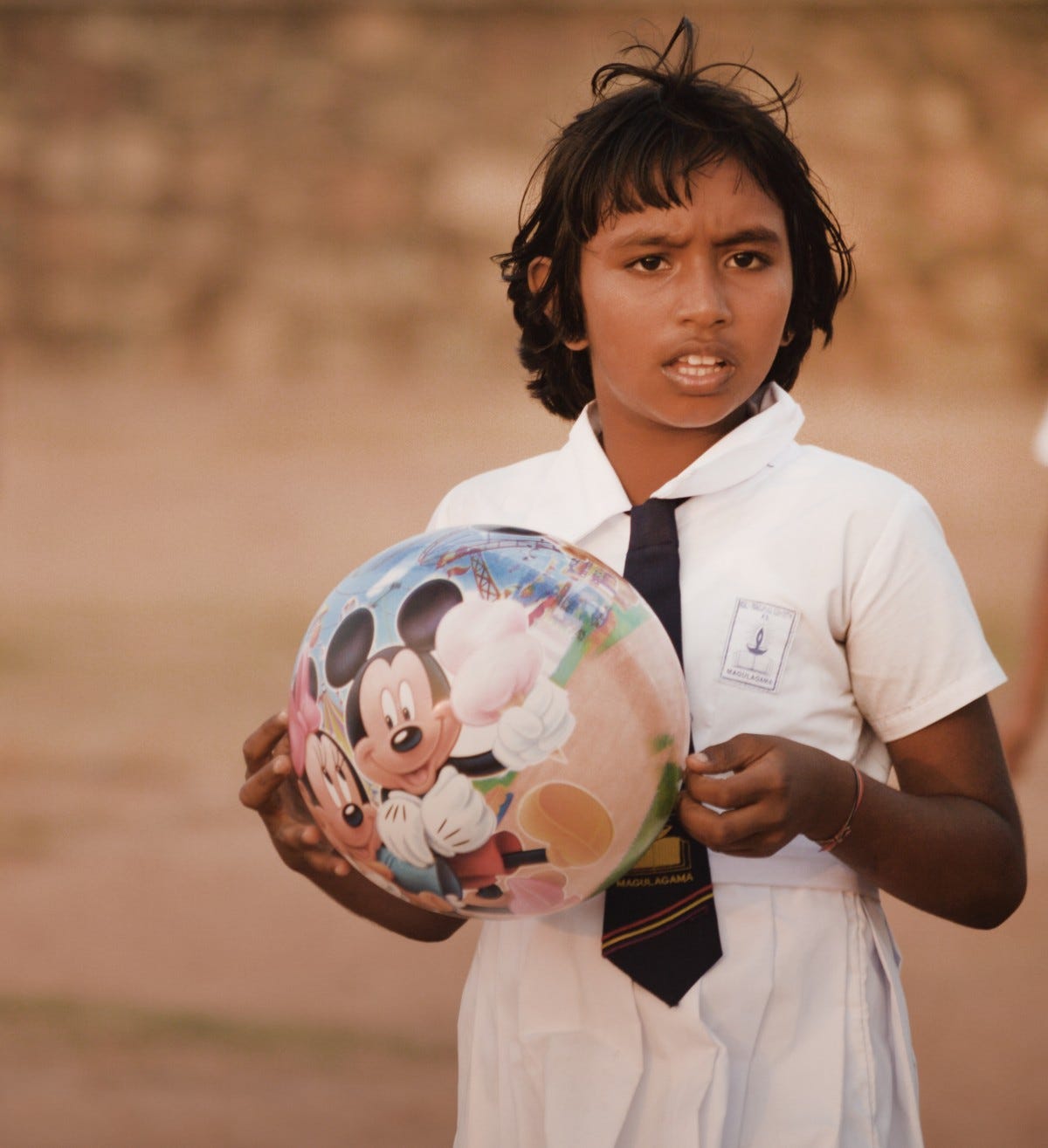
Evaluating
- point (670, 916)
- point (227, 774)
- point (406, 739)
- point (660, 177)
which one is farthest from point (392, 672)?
point (227, 774)

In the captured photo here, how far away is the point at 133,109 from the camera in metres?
5.33

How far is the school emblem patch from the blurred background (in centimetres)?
304

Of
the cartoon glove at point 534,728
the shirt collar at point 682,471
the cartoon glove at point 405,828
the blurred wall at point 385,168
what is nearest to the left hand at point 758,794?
the cartoon glove at point 534,728

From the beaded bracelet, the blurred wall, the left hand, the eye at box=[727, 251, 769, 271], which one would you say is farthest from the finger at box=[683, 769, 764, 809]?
the blurred wall

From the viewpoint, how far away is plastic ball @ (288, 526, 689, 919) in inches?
51.6

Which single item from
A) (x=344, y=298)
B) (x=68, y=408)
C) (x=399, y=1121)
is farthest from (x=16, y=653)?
(x=399, y=1121)

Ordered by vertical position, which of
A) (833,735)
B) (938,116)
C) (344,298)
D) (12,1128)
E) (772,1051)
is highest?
(938,116)

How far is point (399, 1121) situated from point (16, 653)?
82.4 inches

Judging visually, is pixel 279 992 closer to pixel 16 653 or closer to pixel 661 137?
pixel 16 653

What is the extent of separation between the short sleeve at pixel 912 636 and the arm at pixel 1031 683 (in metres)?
1.86

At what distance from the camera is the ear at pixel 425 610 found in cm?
134

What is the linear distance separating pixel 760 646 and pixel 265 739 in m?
0.45

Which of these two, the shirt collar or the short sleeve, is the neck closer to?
the shirt collar

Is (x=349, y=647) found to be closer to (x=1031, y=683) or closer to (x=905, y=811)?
(x=905, y=811)
